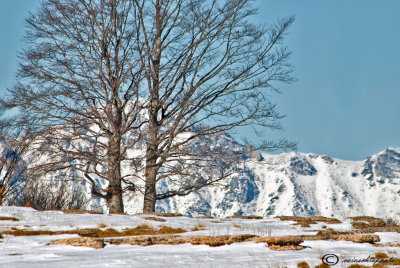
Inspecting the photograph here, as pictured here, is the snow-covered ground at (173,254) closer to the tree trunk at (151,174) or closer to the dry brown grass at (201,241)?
the dry brown grass at (201,241)

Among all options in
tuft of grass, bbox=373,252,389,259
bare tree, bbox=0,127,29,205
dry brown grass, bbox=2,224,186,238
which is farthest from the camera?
bare tree, bbox=0,127,29,205

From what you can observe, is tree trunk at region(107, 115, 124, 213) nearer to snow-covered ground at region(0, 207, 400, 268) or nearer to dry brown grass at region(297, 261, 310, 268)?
snow-covered ground at region(0, 207, 400, 268)

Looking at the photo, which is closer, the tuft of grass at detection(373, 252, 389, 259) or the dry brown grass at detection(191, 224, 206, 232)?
the tuft of grass at detection(373, 252, 389, 259)

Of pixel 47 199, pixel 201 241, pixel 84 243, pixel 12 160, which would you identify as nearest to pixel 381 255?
pixel 201 241

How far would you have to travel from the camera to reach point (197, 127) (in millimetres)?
17703

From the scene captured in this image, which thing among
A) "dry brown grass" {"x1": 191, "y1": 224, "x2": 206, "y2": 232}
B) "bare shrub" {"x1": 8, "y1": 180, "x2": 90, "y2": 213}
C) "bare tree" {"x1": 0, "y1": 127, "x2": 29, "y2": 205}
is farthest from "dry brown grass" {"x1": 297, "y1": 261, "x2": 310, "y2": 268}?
"bare shrub" {"x1": 8, "y1": 180, "x2": 90, "y2": 213}

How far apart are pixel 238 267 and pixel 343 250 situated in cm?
228

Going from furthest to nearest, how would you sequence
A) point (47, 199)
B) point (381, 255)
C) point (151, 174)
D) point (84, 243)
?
point (47, 199)
point (151, 174)
point (84, 243)
point (381, 255)

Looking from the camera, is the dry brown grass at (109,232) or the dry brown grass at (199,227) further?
the dry brown grass at (199,227)

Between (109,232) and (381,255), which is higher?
(109,232)

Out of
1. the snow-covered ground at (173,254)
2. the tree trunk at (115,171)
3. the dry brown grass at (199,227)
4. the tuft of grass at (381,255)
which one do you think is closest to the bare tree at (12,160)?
the tree trunk at (115,171)

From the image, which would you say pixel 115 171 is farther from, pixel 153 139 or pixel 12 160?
pixel 12 160

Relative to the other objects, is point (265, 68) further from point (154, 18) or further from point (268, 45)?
point (154, 18)

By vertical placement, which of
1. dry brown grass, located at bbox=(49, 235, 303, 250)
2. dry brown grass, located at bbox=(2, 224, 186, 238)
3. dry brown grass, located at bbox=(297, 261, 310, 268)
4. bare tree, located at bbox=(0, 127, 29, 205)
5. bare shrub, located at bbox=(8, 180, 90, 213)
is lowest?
dry brown grass, located at bbox=(297, 261, 310, 268)
